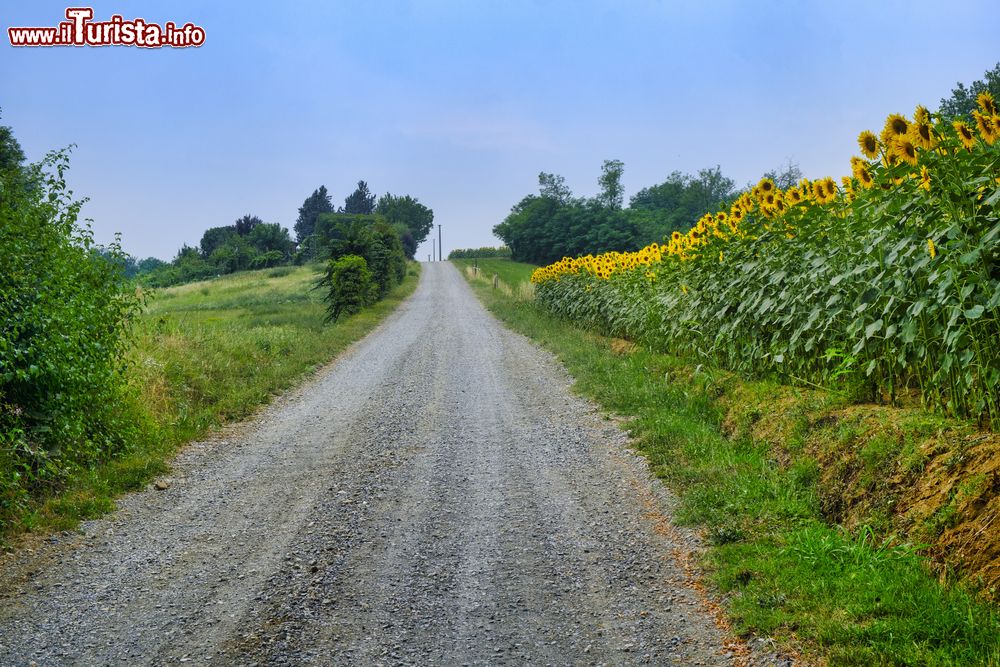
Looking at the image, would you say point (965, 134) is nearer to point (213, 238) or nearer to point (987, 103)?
point (987, 103)

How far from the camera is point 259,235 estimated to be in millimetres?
86312

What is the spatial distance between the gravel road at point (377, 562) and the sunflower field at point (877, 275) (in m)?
1.80

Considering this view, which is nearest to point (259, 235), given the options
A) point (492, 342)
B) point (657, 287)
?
point (492, 342)

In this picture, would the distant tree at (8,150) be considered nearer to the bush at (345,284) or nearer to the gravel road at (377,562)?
the bush at (345,284)

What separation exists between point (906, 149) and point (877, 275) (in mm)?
906

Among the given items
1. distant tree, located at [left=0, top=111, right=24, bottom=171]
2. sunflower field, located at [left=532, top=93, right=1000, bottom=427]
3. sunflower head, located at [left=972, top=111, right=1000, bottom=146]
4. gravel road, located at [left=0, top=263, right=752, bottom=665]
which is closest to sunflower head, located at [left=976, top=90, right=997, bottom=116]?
sunflower field, located at [left=532, top=93, right=1000, bottom=427]

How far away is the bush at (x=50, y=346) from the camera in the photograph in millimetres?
5875

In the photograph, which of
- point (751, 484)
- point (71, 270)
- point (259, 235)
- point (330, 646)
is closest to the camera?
point (330, 646)

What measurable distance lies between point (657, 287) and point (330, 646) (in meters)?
8.86

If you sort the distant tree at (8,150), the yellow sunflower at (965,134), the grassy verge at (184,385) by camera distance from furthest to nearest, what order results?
the distant tree at (8,150)
the grassy verge at (184,385)
the yellow sunflower at (965,134)

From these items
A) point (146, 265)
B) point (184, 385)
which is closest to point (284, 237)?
point (146, 265)

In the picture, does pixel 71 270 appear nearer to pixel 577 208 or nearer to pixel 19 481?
pixel 19 481

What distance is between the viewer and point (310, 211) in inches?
4402

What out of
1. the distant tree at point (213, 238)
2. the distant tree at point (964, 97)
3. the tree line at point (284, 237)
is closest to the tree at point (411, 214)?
the tree line at point (284, 237)
